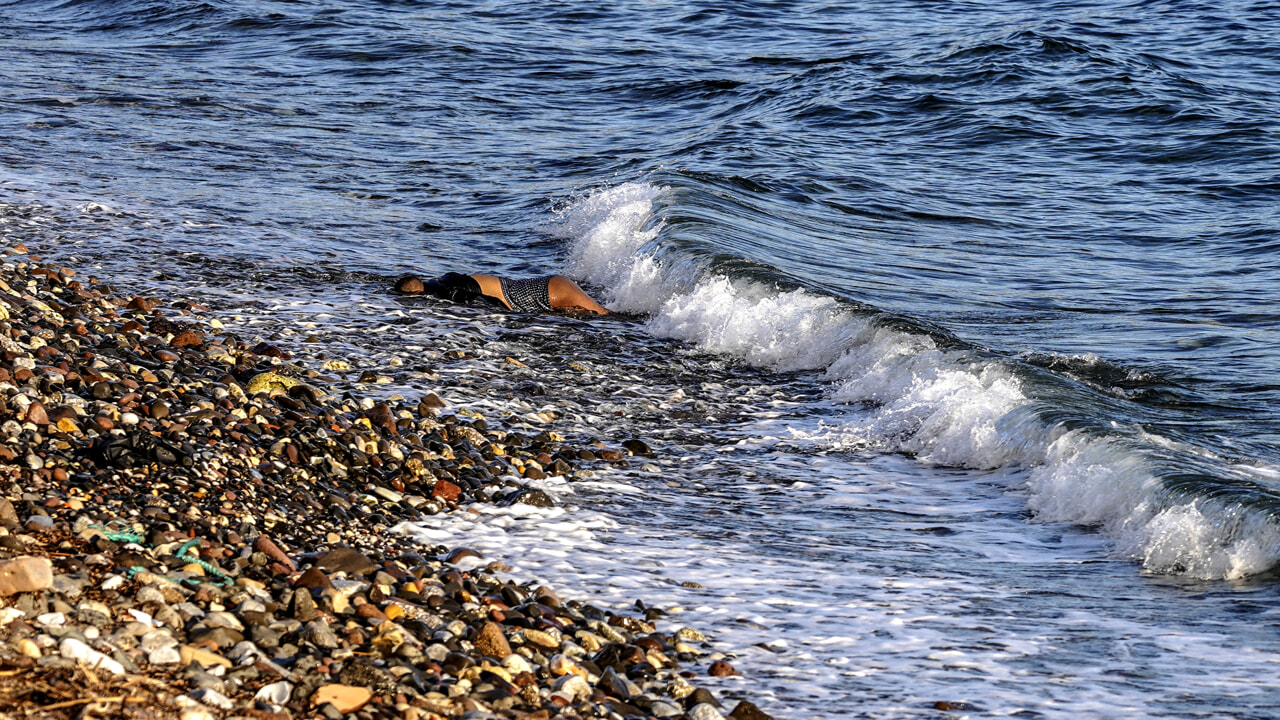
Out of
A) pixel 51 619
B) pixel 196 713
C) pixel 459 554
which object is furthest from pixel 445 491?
pixel 196 713

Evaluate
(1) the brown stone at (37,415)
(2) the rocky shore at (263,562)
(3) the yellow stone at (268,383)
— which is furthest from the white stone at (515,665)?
(3) the yellow stone at (268,383)

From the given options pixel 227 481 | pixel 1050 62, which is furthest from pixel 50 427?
pixel 1050 62

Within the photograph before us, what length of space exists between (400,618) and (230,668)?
796mm

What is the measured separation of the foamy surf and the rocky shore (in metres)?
1.98

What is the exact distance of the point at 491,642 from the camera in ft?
13.6

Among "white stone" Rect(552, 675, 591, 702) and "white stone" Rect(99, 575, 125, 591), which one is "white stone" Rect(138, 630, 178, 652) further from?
"white stone" Rect(552, 675, 591, 702)

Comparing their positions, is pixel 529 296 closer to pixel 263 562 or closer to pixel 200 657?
pixel 263 562

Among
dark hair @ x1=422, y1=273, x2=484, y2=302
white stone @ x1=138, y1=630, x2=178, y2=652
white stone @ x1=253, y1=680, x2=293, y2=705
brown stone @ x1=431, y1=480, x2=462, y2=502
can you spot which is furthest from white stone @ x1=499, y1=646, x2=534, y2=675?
dark hair @ x1=422, y1=273, x2=484, y2=302

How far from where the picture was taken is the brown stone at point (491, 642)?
4141 mm

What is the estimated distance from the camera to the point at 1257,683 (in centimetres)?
446

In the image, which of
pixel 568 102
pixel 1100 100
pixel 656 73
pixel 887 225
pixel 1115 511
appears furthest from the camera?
pixel 656 73

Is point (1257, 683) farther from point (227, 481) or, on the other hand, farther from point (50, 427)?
point (50, 427)

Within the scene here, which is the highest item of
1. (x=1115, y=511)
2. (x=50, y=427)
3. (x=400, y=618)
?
(x=50, y=427)

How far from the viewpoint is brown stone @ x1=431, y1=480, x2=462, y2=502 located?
587 centimetres
